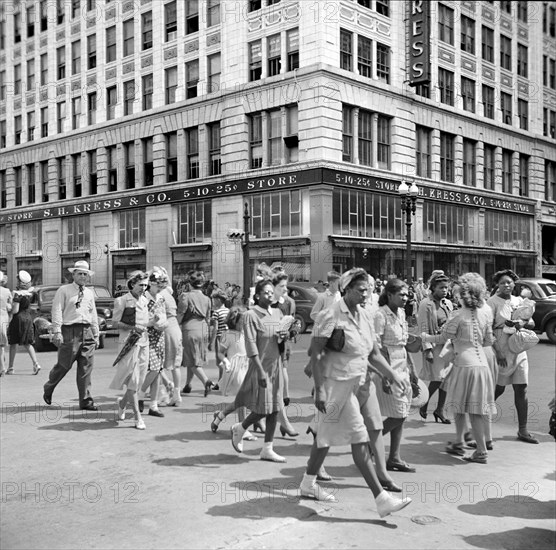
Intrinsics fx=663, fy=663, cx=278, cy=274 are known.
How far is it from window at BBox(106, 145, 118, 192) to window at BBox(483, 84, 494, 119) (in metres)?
21.8

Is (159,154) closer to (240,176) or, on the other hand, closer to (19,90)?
(240,176)

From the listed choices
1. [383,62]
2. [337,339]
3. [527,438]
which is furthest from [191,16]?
[337,339]

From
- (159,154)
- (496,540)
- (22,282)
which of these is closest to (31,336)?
(22,282)

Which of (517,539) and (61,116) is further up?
(61,116)

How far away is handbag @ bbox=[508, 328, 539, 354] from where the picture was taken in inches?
280

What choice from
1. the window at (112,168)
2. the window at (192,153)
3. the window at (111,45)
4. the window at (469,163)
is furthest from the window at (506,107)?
the window at (112,168)

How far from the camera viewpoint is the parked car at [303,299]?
2158 cm

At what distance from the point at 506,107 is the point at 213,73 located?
18.1 metres

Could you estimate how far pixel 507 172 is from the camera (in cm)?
4059

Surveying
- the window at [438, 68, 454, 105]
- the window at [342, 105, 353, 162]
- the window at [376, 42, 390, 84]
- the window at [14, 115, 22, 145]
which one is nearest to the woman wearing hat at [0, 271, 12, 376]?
the window at [342, 105, 353, 162]

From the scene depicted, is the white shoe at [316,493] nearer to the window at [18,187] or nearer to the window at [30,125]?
the window at [30,125]

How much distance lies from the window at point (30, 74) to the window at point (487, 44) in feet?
94.0

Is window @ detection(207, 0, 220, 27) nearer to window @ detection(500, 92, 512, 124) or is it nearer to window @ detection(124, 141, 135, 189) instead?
window @ detection(124, 141, 135, 189)

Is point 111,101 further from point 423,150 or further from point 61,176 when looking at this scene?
point 423,150
